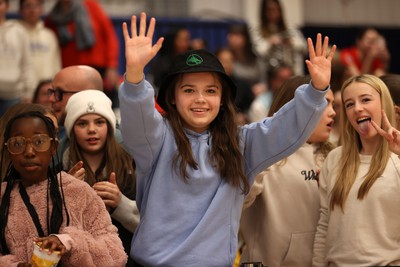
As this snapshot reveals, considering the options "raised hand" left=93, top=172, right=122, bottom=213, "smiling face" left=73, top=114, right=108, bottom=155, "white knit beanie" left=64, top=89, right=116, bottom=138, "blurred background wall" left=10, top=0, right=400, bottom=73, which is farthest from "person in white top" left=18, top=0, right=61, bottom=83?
"raised hand" left=93, top=172, right=122, bottom=213

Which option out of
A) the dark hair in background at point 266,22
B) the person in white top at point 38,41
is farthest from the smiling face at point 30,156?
the dark hair in background at point 266,22

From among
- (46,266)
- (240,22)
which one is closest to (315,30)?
(240,22)

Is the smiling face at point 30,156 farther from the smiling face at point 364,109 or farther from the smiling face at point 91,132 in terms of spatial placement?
the smiling face at point 364,109

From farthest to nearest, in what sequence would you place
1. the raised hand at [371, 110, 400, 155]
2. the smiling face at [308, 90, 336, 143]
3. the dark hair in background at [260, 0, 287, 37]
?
the dark hair in background at [260, 0, 287, 37] < the smiling face at [308, 90, 336, 143] < the raised hand at [371, 110, 400, 155]

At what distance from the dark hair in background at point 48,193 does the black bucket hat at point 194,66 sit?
0.60 meters

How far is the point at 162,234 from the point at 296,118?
79cm

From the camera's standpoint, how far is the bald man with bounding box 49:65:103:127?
201 inches

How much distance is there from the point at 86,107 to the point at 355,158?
140 cm

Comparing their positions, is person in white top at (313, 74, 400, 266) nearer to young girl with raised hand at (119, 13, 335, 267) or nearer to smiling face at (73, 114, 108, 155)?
young girl with raised hand at (119, 13, 335, 267)

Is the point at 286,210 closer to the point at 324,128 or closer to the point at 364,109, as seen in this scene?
the point at 324,128

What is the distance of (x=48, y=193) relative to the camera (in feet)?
12.8

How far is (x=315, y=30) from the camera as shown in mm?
11594

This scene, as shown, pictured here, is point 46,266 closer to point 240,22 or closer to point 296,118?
point 296,118

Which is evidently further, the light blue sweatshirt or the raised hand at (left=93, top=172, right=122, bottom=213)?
the raised hand at (left=93, top=172, right=122, bottom=213)
